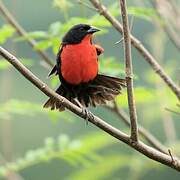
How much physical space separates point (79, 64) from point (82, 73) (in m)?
0.05

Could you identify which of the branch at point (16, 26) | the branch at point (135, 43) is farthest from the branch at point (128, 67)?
the branch at point (16, 26)

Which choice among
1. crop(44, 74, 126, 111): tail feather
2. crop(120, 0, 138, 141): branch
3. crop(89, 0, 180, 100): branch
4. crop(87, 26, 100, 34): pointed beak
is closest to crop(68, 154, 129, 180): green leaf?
crop(44, 74, 126, 111): tail feather

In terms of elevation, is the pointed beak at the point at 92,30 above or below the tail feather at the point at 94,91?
above

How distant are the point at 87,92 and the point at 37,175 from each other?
6.90 metres

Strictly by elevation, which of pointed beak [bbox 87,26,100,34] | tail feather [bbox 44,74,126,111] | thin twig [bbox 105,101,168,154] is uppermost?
pointed beak [bbox 87,26,100,34]

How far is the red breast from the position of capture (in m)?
3.84

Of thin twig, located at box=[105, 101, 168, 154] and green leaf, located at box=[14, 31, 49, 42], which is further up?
green leaf, located at box=[14, 31, 49, 42]

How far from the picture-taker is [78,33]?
13.1 feet

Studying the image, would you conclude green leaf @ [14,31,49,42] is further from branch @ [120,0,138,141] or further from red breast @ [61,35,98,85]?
branch @ [120,0,138,141]

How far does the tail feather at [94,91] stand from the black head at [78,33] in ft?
0.83

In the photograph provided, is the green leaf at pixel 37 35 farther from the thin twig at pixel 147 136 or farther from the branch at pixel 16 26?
the thin twig at pixel 147 136

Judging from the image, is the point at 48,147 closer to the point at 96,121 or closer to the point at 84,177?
the point at 84,177

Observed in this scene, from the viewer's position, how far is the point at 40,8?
10.4 meters

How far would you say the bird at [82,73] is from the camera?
12.6ft
